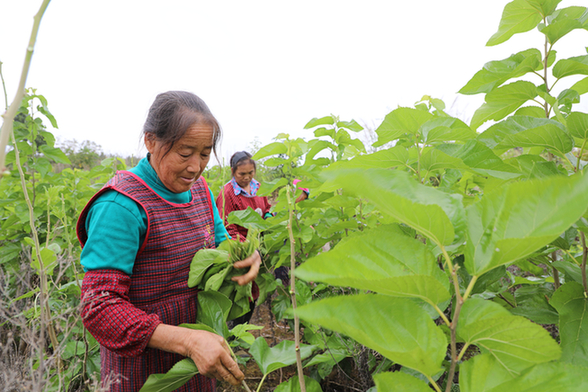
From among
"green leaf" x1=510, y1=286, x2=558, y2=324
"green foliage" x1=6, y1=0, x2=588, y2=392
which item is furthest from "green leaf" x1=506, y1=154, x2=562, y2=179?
"green leaf" x1=510, y1=286, x2=558, y2=324

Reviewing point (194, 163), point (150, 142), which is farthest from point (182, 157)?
point (150, 142)

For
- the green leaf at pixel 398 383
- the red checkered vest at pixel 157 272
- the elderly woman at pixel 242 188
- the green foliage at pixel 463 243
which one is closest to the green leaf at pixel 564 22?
the green foliage at pixel 463 243

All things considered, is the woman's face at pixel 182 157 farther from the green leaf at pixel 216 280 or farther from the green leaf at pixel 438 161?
the green leaf at pixel 438 161

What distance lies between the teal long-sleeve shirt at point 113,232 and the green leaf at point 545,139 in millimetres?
1218

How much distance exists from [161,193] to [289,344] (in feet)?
2.70

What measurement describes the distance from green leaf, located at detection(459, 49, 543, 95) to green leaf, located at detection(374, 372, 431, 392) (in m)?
0.87

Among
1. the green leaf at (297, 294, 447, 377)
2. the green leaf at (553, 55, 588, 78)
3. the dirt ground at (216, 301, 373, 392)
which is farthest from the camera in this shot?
the dirt ground at (216, 301, 373, 392)

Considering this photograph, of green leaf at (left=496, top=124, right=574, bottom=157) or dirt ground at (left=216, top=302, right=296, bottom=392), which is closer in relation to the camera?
green leaf at (left=496, top=124, right=574, bottom=157)

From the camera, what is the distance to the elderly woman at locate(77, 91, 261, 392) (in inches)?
44.0

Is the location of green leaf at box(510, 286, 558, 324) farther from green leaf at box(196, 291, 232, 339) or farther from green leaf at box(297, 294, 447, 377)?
green leaf at box(196, 291, 232, 339)

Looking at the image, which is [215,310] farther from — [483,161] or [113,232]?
[483,161]

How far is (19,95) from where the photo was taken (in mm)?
317

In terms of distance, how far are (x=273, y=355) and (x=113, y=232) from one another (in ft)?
2.36

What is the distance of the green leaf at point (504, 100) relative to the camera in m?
0.92
